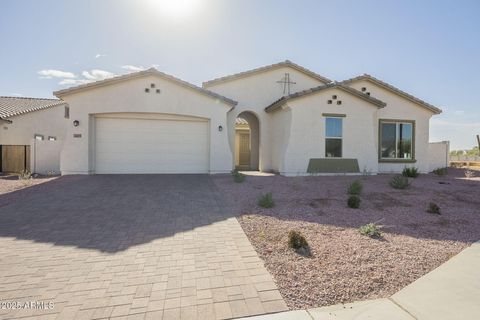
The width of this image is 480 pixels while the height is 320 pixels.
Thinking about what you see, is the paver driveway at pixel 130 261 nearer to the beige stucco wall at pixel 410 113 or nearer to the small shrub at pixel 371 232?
the small shrub at pixel 371 232

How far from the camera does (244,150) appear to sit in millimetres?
21703

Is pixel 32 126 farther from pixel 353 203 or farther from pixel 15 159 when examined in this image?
pixel 353 203

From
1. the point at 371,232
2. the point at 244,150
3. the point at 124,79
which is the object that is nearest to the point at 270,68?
the point at 244,150

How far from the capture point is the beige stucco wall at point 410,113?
1580cm

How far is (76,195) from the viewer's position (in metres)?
8.54

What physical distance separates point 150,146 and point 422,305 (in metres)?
12.3

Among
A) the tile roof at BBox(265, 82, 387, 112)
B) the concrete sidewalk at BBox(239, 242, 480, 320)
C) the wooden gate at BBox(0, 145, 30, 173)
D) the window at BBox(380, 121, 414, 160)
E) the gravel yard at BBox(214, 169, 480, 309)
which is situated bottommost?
the concrete sidewalk at BBox(239, 242, 480, 320)

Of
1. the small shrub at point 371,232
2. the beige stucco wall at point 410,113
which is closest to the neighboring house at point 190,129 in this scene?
the beige stucco wall at point 410,113

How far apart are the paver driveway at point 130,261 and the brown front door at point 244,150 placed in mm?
13498

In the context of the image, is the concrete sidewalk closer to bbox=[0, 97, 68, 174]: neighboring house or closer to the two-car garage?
the two-car garage

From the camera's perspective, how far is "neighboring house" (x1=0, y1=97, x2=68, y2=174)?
14.7 meters

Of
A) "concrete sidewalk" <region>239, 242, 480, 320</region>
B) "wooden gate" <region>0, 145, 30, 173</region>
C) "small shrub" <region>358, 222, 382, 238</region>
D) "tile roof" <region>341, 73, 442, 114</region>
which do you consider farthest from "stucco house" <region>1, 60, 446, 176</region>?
"concrete sidewalk" <region>239, 242, 480, 320</region>

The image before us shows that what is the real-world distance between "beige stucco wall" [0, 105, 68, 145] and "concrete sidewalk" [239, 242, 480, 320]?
20.3 meters

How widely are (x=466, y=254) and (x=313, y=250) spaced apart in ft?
8.79
